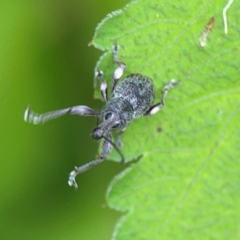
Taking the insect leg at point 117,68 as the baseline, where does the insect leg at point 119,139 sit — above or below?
below

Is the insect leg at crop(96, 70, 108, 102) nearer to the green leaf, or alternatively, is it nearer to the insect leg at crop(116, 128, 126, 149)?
the green leaf

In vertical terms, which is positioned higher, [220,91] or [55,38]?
[55,38]

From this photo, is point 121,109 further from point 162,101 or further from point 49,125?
point 49,125

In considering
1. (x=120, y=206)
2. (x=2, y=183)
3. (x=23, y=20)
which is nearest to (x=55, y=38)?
(x=23, y=20)

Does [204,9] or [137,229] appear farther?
[137,229]

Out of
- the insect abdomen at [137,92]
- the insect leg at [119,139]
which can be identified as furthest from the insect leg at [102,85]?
the insect leg at [119,139]

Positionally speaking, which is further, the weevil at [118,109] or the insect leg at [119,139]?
the insect leg at [119,139]

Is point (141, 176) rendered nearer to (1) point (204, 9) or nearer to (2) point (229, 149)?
→ (2) point (229, 149)

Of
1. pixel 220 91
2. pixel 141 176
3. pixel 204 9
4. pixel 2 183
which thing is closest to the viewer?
pixel 204 9

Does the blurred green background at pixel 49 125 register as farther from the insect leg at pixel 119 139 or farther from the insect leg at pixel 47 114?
the insect leg at pixel 119 139
